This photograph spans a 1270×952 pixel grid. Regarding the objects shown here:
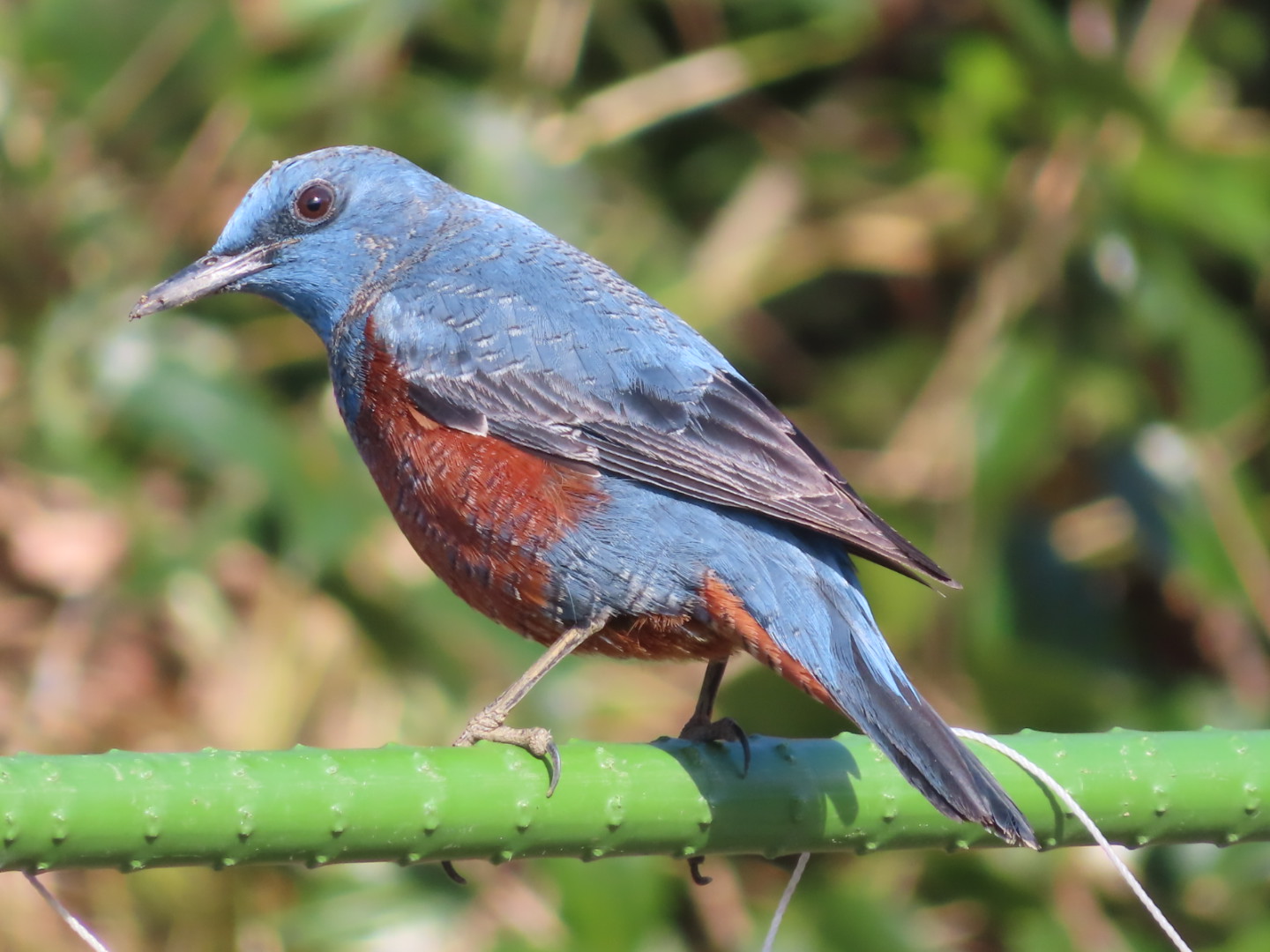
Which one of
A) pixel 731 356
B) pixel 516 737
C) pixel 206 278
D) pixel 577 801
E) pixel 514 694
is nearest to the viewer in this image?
pixel 577 801

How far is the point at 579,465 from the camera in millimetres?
3277

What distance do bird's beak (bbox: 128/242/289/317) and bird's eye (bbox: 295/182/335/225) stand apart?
0.09 metres

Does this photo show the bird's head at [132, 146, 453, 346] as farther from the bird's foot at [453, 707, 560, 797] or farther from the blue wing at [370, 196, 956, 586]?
the bird's foot at [453, 707, 560, 797]

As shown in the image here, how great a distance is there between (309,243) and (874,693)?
70.3 inches

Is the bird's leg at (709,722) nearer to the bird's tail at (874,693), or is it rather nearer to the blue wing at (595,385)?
the bird's tail at (874,693)

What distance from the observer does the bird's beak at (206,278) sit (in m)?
3.57

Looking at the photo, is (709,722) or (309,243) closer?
(709,722)

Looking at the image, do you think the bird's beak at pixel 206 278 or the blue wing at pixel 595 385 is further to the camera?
the bird's beak at pixel 206 278

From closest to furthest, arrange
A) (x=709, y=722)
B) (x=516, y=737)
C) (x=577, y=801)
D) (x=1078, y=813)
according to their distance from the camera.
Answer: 1. (x=577, y=801)
2. (x=1078, y=813)
3. (x=516, y=737)
4. (x=709, y=722)

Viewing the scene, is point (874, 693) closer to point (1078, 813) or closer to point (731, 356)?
point (1078, 813)

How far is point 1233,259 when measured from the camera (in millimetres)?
5816

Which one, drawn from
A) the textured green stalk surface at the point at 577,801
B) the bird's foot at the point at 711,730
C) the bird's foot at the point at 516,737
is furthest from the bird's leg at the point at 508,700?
the textured green stalk surface at the point at 577,801

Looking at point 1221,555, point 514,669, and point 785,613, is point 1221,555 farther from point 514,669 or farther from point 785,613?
point 785,613

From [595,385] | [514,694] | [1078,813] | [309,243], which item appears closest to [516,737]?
[514,694]
